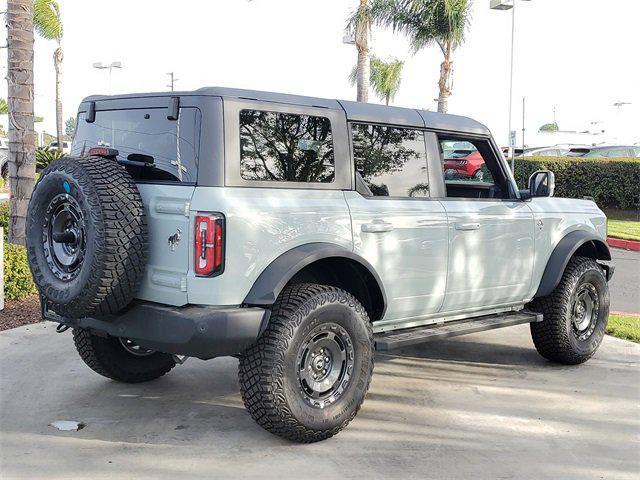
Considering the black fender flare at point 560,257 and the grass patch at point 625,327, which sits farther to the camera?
the grass patch at point 625,327

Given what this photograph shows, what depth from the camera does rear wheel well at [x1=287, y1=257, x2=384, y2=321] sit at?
446 cm

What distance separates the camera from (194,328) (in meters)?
3.72

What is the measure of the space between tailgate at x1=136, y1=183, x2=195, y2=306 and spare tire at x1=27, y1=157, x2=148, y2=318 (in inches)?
3.0

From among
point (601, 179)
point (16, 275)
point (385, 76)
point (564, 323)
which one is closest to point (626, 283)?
point (564, 323)

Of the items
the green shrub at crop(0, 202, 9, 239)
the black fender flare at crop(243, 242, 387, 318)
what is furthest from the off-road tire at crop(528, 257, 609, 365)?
the green shrub at crop(0, 202, 9, 239)

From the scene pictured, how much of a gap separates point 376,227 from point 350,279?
388mm

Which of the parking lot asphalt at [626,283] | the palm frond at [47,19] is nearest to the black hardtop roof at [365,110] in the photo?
the parking lot asphalt at [626,283]

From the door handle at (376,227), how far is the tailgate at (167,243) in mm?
1150

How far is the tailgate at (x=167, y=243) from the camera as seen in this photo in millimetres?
3838

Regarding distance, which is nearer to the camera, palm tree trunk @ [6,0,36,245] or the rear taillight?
the rear taillight

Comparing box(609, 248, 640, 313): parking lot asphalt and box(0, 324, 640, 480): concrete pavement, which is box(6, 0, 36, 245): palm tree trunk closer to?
box(0, 324, 640, 480): concrete pavement

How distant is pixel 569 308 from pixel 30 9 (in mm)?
6901

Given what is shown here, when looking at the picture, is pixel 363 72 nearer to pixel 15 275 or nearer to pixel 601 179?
pixel 601 179

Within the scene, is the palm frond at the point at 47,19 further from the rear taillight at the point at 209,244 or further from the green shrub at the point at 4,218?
the rear taillight at the point at 209,244
